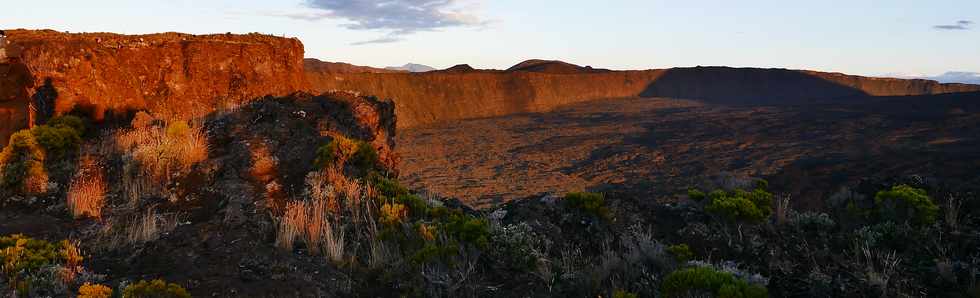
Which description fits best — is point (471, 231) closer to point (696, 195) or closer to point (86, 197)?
point (696, 195)

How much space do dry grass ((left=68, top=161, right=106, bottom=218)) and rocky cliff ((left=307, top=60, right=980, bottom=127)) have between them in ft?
91.2

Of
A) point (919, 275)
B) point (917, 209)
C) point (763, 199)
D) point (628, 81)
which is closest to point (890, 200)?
point (917, 209)

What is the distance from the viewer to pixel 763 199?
7.77 metres

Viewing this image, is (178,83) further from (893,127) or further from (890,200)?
(893,127)

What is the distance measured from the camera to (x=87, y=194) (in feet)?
23.0

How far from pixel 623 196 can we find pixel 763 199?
1.77 m

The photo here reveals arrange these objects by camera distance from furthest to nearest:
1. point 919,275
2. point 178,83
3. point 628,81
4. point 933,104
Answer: point 628,81
point 933,104
point 178,83
point 919,275

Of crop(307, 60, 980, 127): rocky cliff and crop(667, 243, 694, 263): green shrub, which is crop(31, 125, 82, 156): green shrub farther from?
crop(307, 60, 980, 127): rocky cliff

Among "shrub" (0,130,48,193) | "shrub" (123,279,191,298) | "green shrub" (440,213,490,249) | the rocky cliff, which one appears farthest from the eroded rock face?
the rocky cliff

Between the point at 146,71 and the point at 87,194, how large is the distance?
17.1 feet

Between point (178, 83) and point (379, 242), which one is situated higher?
point (178, 83)

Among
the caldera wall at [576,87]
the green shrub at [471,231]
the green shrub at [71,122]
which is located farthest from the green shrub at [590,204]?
the caldera wall at [576,87]

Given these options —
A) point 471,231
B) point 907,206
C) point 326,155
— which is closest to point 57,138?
point 326,155

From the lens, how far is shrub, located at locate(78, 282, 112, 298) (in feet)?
14.5
